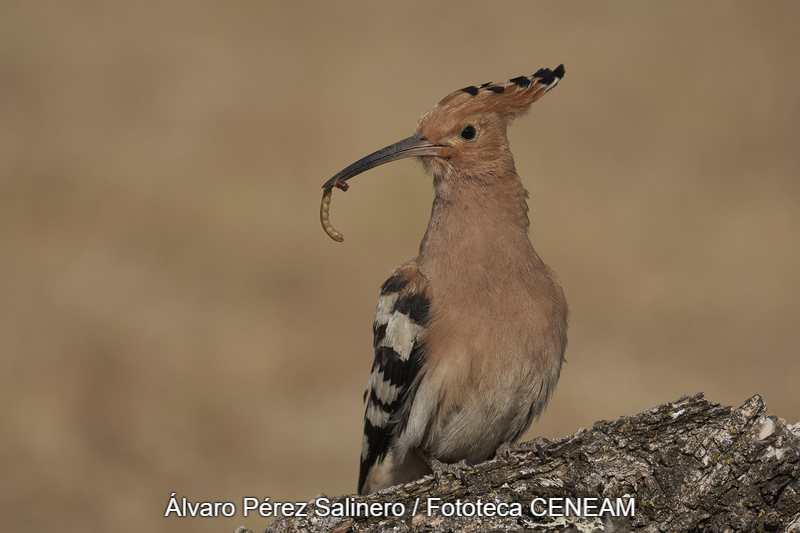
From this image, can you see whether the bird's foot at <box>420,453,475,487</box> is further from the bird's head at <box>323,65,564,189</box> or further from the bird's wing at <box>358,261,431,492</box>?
the bird's head at <box>323,65,564,189</box>

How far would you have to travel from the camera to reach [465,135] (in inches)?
97.0

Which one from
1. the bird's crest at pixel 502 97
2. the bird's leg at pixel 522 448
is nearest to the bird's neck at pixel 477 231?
the bird's crest at pixel 502 97

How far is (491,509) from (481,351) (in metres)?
0.52

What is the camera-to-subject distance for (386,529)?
1929 millimetres

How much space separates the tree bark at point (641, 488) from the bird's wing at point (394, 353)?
18.3 inches

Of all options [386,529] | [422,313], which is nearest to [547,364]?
[422,313]

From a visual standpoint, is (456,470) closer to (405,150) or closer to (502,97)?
(405,150)

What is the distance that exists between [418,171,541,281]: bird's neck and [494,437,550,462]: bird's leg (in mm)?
531

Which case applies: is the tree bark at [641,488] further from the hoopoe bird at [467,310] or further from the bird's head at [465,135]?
the bird's head at [465,135]

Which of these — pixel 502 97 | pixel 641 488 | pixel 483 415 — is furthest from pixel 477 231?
pixel 641 488

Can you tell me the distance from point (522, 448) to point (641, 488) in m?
0.42

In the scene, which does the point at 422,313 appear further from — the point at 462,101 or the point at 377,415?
the point at 462,101

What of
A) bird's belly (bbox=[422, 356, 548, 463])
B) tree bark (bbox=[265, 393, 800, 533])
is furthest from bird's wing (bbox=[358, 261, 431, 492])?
tree bark (bbox=[265, 393, 800, 533])

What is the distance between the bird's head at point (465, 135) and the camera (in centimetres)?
245
